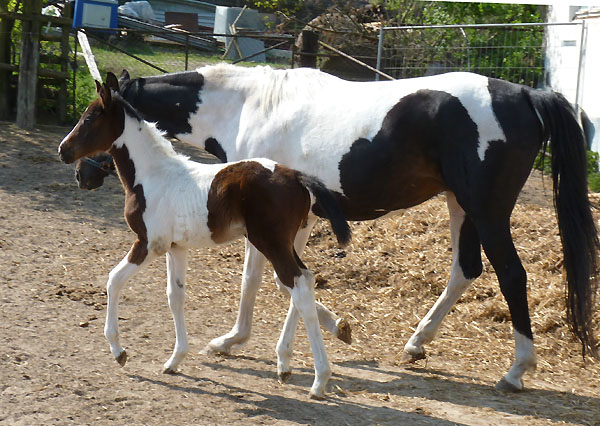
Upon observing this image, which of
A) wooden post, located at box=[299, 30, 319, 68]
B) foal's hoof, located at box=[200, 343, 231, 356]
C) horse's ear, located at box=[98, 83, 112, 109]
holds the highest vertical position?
wooden post, located at box=[299, 30, 319, 68]

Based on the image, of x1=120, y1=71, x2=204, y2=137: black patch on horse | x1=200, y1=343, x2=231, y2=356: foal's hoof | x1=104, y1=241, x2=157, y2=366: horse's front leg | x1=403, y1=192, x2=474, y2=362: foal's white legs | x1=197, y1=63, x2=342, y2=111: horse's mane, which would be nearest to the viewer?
x1=104, y1=241, x2=157, y2=366: horse's front leg

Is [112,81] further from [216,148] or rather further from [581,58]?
[581,58]

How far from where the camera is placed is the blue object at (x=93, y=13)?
1580cm

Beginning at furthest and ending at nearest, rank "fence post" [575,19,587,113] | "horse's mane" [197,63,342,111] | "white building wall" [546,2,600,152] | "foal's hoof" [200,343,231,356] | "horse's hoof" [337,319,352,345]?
1. "white building wall" [546,2,600,152]
2. "fence post" [575,19,587,113]
3. "horse's mane" [197,63,342,111]
4. "foal's hoof" [200,343,231,356]
5. "horse's hoof" [337,319,352,345]

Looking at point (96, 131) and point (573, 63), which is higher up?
point (573, 63)

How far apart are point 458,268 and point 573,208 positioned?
2.96 ft

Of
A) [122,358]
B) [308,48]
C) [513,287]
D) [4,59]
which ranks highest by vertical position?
[308,48]

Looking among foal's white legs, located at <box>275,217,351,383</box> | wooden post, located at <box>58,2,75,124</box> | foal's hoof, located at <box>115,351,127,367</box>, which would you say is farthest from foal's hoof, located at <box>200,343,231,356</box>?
wooden post, located at <box>58,2,75,124</box>

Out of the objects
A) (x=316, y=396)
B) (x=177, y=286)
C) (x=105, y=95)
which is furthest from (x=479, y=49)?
(x=316, y=396)

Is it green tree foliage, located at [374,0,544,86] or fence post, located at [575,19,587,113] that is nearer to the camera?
fence post, located at [575,19,587,113]

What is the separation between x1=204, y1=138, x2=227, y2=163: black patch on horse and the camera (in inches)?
211

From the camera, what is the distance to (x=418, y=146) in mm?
4672

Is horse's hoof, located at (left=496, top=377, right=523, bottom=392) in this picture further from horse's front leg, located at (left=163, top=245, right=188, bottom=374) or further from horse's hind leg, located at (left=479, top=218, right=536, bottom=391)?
horse's front leg, located at (left=163, top=245, right=188, bottom=374)

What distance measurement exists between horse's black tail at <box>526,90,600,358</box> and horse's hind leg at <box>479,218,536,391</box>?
28 centimetres
